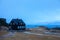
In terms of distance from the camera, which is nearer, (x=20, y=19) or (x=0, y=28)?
(x=0, y=28)

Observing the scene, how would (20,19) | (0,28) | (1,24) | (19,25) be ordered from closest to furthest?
(0,28)
(1,24)
(19,25)
(20,19)

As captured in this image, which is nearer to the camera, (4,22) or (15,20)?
(4,22)

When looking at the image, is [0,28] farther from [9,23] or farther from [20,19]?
[20,19]

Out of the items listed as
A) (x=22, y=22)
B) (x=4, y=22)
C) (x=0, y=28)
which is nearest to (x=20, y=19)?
(x=22, y=22)

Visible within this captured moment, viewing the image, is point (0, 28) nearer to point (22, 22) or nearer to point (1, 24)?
point (1, 24)

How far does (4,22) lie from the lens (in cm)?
7431

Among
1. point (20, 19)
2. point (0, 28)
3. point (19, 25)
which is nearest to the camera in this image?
point (0, 28)

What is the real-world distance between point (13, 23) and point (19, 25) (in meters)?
3.29

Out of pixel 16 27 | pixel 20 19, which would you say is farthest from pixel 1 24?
pixel 20 19

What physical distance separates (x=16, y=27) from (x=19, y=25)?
1.86m

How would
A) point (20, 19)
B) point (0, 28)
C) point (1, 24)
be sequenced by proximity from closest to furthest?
1. point (0, 28)
2. point (1, 24)
3. point (20, 19)

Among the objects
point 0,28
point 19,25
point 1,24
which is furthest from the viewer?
point 19,25

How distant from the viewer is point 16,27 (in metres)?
75.4

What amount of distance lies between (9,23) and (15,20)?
3.64 metres
